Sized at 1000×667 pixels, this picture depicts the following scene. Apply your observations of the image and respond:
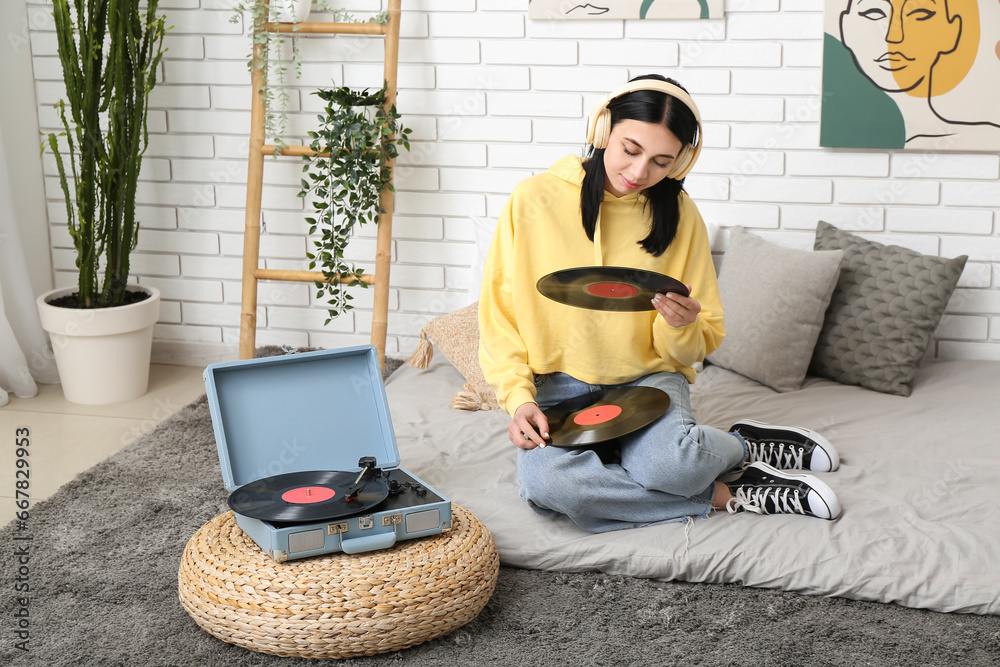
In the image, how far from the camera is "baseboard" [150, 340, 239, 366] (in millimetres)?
3219

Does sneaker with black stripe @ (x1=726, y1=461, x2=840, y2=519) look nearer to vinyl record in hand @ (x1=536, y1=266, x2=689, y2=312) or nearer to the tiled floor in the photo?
vinyl record in hand @ (x1=536, y1=266, x2=689, y2=312)

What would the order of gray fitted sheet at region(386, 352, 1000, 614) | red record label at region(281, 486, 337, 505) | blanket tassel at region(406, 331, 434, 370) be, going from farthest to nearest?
1. blanket tassel at region(406, 331, 434, 370)
2. gray fitted sheet at region(386, 352, 1000, 614)
3. red record label at region(281, 486, 337, 505)

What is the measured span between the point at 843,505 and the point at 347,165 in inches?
67.3

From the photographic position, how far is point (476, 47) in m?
2.85

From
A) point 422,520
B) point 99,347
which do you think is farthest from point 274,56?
point 422,520

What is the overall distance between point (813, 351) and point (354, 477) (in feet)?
5.03

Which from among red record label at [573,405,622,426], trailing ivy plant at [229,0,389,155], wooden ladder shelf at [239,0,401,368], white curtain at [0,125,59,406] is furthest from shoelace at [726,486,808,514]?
white curtain at [0,125,59,406]

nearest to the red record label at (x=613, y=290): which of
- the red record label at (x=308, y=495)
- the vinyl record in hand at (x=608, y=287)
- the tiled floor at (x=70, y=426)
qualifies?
the vinyl record in hand at (x=608, y=287)

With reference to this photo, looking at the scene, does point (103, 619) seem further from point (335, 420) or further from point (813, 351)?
point (813, 351)

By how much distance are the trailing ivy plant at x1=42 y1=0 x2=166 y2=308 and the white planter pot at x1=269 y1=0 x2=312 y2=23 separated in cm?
34

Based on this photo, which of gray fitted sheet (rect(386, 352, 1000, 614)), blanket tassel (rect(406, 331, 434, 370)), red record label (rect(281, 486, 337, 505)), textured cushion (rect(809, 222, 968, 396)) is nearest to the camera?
red record label (rect(281, 486, 337, 505))

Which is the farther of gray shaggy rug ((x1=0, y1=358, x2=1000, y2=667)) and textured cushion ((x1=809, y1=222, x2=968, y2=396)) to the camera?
textured cushion ((x1=809, y1=222, x2=968, y2=396))

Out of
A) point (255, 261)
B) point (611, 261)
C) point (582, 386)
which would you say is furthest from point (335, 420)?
point (255, 261)

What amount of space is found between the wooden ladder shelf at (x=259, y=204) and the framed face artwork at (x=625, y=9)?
46cm
